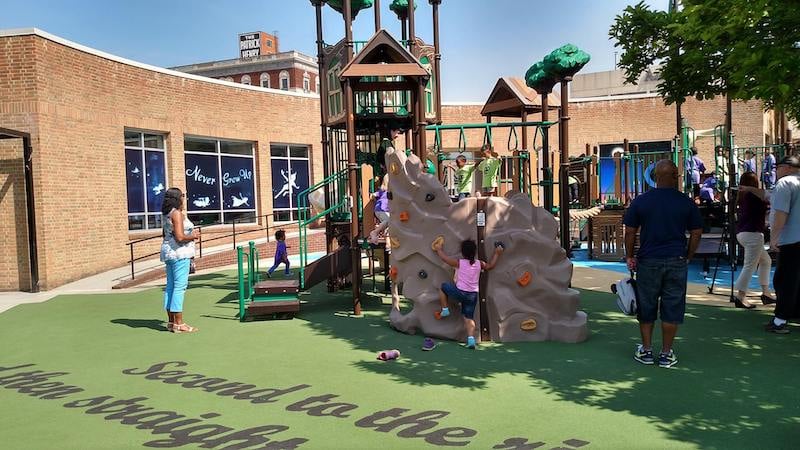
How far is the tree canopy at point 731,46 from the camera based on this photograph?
5.24 m

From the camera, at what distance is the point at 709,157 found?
26.6 metres

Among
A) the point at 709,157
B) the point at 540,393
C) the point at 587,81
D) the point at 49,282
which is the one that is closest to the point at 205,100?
the point at 49,282

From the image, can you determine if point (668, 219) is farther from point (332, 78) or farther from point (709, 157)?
point (709, 157)

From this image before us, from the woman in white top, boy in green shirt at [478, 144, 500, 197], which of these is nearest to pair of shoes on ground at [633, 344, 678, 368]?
boy in green shirt at [478, 144, 500, 197]

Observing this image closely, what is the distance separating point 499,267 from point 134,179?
525 inches

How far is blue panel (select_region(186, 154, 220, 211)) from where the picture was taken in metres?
19.1

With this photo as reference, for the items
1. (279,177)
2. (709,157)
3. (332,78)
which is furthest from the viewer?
(709,157)

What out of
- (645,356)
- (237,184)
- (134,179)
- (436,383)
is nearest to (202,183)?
(237,184)

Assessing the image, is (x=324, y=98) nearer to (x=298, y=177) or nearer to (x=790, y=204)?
(x=790, y=204)

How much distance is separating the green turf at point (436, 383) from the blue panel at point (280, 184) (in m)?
13.6

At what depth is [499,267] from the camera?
23.5 ft

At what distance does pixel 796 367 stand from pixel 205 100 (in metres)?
17.4

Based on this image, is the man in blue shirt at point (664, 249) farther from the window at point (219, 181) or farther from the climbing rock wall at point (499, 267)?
the window at point (219, 181)

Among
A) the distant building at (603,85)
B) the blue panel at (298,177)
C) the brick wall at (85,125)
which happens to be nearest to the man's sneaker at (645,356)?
the brick wall at (85,125)
